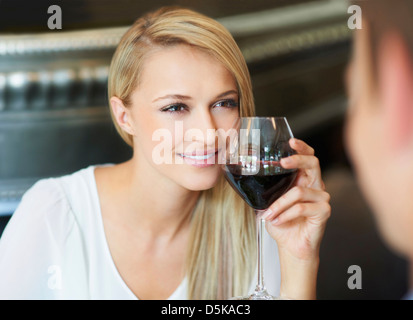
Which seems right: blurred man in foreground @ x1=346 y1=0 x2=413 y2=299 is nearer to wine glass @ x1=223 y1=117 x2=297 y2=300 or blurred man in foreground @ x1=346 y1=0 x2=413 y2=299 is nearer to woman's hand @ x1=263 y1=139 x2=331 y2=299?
woman's hand @ x1=263 y1=139 x2=331 y2=299

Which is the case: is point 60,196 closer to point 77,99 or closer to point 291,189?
point 77,99

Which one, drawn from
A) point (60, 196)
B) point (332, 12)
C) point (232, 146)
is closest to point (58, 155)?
point (60, 196)

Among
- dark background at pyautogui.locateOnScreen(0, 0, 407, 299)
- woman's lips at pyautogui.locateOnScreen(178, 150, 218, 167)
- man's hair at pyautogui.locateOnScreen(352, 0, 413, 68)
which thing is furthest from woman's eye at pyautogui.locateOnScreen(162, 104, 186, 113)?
man's hair at pyautogui.locateOnScreen(352, 0, 413, 68)

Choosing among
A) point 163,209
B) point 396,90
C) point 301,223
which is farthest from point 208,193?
point 396,90

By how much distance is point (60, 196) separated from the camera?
135cm

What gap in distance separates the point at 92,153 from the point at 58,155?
104 millimetres

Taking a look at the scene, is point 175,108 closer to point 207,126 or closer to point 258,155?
point 207,126

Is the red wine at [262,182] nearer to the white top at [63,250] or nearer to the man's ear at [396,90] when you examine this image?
the white top at [63,250]

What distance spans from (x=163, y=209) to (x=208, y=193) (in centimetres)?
13

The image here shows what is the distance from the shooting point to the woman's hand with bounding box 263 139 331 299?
1.05 meters

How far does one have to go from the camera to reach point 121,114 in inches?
54.7

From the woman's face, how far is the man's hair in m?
0.49

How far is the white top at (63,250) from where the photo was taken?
4.11 feet

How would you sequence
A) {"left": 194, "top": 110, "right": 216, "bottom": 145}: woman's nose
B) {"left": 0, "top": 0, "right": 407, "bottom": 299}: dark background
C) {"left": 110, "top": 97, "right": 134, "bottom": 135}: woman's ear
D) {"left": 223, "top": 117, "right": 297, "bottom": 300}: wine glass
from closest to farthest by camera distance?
{"left": 223, "top": 117, "right": 297, "bottom": 300}: wine glass
{"left": 194, "top": 110, "right": 216, "bottom": 145}: woman's nose
{"left": 110, "top": 97, "right": 134, "bottom": 135}: woman's ear
{"left": 0, "top": 0, "right": 407, "bottom": 299}: dark background
